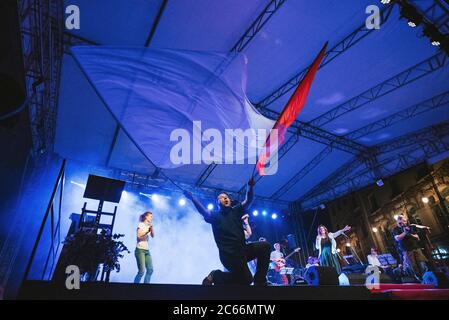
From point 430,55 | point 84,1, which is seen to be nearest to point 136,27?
point 84,1

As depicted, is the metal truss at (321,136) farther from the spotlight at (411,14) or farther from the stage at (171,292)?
the stage at (171,292)

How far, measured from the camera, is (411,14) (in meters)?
5.84

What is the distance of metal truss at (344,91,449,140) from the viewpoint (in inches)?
343

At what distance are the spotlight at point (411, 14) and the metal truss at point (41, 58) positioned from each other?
7733 mm

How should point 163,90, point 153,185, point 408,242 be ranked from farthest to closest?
1. point 153,185
2. point 408,242
3. point 163,90

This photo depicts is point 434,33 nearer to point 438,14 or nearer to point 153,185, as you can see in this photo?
point 438,14

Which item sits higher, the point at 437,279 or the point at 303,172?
the point at 303,172

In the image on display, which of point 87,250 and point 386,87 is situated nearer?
point 87,250

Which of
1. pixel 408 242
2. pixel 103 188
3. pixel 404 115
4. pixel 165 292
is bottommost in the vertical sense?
pixel 165 292

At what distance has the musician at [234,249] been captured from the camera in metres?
2.65

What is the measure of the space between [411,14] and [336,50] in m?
1.78

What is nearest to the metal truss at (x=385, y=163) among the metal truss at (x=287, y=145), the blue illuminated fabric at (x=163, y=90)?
the metal truss at (x=287, y=145)

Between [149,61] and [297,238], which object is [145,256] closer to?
[149,61]

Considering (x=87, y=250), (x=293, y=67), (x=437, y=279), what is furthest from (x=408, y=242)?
(x=87, y=250)
